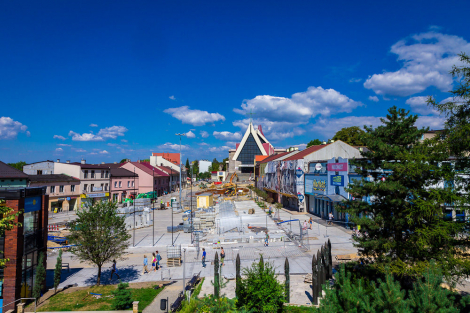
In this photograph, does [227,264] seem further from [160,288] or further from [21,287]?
[21,287]

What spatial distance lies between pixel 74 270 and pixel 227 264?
9645mm

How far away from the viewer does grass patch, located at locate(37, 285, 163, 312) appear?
12.6 meters

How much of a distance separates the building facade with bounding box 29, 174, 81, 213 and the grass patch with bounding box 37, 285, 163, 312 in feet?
96.8

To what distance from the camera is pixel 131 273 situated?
1752 centimetres

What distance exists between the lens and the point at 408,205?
1180cm

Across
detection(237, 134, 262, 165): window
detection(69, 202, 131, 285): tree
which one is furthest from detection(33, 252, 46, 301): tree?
detection(237, 134, 262, 165): window

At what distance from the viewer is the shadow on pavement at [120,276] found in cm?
1638

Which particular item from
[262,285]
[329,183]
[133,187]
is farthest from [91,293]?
[133,187]

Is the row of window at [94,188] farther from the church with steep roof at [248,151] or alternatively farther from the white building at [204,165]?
the white building at [204,165]

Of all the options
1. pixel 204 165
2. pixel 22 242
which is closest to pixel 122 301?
pixel 22 242

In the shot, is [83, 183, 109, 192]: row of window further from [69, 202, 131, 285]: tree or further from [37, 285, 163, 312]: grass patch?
[37, 285, 163, 312]: grass patch

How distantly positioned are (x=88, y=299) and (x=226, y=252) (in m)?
9.67

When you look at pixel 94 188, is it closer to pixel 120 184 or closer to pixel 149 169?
pixel 120 184

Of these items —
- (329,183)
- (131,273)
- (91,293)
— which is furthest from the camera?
(329,183)
